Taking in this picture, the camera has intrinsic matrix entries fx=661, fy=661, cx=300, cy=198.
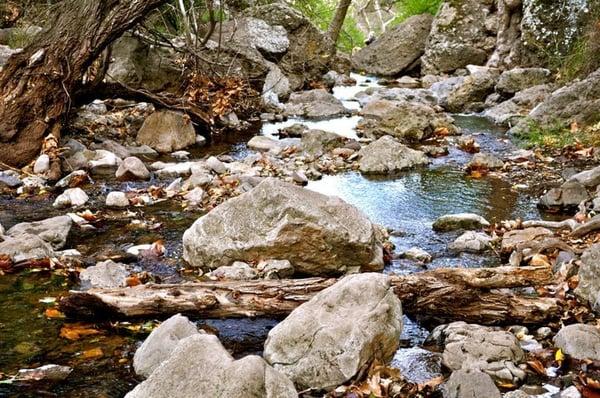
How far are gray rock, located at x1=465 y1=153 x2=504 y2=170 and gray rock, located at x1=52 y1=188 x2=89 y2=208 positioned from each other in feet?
14.9

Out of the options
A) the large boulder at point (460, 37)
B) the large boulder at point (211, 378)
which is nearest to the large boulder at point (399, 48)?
the large boulder at point (460, 37)

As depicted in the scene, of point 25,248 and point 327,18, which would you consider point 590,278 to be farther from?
point 327,18

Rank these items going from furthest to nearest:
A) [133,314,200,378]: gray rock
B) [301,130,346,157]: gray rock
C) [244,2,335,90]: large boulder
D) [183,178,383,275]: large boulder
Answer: [244,2,335,90]: large boulder
[301,130,346,157]: gray rock
[183,178,383,275]: large boulder
[133,314,200,378]: gray rock

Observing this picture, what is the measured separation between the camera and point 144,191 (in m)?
7.00

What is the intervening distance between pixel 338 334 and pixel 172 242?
2.60 meters

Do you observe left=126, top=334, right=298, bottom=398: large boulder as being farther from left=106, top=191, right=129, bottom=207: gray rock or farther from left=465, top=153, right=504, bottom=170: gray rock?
left=465, top=153, right=504, bottom=170: gray rock

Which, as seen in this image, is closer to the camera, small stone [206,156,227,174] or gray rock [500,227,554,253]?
gray rock [500,227,554,253]

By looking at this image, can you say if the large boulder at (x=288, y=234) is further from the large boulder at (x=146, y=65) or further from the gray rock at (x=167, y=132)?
the large boulder at (x=146, y=65)

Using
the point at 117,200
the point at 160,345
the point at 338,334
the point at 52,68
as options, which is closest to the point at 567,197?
the point at 338,334

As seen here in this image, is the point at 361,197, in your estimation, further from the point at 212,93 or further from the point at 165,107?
the point at 212,93

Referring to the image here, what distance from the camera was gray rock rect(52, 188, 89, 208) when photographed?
6.44 metres

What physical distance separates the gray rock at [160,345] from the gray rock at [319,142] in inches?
227

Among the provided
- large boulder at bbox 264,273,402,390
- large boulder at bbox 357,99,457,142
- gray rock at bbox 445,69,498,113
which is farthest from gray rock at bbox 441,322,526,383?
gray rock at bbox 445,69,498,113

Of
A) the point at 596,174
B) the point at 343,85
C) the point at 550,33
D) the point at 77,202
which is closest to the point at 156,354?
the point at 77,202
